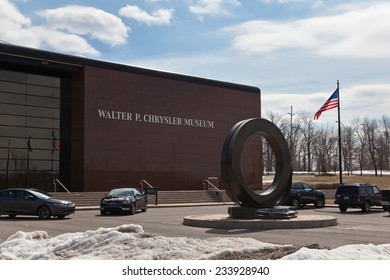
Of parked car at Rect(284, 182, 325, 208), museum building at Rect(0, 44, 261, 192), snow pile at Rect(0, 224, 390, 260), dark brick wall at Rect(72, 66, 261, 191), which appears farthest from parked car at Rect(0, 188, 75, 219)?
dark brick wall at Rect(72, 66, 261, 191)

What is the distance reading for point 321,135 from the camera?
110125 millimetres

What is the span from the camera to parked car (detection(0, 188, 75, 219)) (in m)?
23.7

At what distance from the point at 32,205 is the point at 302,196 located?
55.0 feet

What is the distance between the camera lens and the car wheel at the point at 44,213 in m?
23.6

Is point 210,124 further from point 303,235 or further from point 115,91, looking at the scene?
point 303,235

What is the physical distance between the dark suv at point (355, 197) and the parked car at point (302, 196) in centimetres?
326

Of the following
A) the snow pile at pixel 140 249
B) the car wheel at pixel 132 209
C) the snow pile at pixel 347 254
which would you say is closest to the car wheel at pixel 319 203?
the car wheel at pixel 132 209

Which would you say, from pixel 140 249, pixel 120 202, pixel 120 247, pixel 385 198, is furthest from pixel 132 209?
pixel 140 249

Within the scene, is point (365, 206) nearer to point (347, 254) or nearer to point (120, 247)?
point (347, 254)

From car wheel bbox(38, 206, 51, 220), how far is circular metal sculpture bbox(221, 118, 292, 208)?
851cm

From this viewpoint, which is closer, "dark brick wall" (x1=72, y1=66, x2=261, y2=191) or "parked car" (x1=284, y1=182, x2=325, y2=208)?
"parked car" (x1=284, y1=182, x2=325, y2=208)

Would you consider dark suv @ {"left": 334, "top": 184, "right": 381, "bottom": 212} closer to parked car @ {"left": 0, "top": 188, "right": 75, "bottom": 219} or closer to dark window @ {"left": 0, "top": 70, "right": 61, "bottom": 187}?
parked car @ {"left": 0, "top": 188, "right": 75, "bottom": 219}

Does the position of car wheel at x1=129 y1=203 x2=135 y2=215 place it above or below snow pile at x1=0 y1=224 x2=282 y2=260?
below

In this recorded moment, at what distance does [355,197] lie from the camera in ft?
95.4
